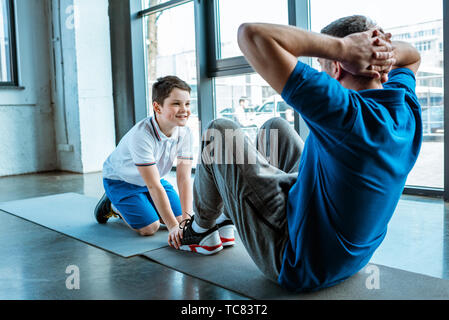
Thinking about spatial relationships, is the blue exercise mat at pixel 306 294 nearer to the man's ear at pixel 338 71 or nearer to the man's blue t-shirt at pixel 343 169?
the man's blue t-shirt at pixel 343 169

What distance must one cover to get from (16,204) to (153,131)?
4.69ft

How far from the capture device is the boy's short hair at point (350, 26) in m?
0.96

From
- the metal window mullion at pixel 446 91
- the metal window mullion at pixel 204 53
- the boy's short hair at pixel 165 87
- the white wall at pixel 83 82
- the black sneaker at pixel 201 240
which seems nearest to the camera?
the black sneaker at pixel 201 240

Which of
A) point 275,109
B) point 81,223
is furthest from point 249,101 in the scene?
point 81,223

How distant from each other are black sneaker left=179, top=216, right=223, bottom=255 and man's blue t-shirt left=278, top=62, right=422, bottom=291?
16.7 inches

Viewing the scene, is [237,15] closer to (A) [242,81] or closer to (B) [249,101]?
(A) [242,81]

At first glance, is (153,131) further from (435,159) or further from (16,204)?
(435,159)

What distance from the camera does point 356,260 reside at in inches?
47.8

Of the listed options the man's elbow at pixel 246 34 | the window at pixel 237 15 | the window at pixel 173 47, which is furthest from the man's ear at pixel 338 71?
the window at pixel 173 47

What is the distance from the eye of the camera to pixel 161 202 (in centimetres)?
184

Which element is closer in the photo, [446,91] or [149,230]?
[149,230]

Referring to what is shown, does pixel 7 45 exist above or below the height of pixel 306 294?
above

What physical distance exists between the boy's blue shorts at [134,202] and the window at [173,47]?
76.9 inches

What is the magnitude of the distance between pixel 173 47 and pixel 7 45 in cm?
182
